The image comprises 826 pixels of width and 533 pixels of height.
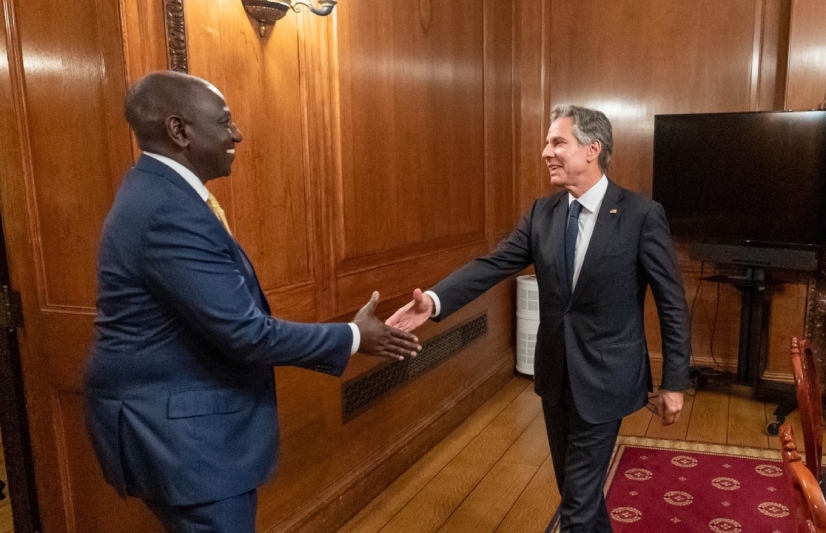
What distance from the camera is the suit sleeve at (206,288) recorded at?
4.11 ft

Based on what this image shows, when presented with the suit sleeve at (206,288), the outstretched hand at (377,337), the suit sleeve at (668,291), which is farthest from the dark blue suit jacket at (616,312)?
the suit sleeve at (206,288)

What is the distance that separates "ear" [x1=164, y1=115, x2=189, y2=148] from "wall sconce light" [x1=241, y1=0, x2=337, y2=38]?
2.92 feet

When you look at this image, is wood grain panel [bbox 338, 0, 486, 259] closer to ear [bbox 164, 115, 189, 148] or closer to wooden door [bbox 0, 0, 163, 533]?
wooden door [bbox 0, 0, 163, 533]

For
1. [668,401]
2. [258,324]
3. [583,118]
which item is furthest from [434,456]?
[258,324]

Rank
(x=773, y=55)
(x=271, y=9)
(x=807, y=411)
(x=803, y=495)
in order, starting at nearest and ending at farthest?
(x=803, y=495)
(x=807, y=411)
(x=271, y=9)
(x=773, y=55)

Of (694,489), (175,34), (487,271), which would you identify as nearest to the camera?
(175,34)

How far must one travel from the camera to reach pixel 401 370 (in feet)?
10.3

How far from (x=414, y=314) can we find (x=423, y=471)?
1271 millimetres

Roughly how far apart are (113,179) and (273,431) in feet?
2.75

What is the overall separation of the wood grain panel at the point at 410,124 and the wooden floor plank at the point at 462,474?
107 centimetres

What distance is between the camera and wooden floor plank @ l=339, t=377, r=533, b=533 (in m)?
2.72

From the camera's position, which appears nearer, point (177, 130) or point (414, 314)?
point (177, 130)

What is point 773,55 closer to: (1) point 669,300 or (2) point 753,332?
(2) point 753,332

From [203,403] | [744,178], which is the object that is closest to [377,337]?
[203,403]
